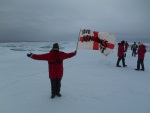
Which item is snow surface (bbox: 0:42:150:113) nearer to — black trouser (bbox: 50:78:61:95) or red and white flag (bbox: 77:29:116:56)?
black trouser (bbox: 50:78:61:95)

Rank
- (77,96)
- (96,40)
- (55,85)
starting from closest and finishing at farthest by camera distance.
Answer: (55,85), (77,96), (96,40)

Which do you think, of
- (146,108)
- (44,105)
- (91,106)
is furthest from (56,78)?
(146,108)

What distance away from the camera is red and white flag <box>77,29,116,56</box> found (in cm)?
674

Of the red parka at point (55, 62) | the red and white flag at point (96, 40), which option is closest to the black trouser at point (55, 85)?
the red parka at point (55, 62)

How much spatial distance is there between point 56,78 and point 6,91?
2080mm

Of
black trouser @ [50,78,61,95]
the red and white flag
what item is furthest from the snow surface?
the red and white flag

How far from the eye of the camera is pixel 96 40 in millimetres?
6926

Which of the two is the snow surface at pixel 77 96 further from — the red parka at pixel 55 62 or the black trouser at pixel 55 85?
the red parka at pixel 55 62

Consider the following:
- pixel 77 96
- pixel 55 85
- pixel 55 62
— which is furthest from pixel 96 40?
pixel 55 85

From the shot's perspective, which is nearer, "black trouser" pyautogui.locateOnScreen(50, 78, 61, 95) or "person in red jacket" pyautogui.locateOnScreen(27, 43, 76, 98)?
"person in red jacket" pyautogui.locateOnScreen(27, 43, 76, 98)

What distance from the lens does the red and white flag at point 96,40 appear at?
674 centimetres

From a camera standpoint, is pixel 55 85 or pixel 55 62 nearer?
pixel 55 62

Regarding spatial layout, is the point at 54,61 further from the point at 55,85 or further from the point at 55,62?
the point at 55,85

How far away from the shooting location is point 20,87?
749 centimetres
